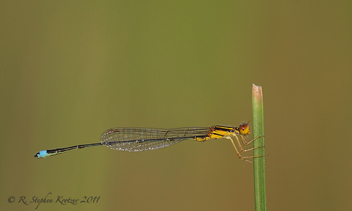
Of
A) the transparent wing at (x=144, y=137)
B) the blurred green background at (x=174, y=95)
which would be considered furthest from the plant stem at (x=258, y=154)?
the blurred green background at (x=174, y=95)

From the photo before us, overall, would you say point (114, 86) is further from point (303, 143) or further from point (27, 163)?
point (303, 143)

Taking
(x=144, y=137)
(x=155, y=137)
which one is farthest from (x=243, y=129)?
(x=144, y=137)

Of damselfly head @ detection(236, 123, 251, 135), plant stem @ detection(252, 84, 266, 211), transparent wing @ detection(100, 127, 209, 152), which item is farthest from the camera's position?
transparent wing @ detection(100, 127, 209, 152)

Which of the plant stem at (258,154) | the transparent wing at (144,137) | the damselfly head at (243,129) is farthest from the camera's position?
the transparent wing at (144,137)

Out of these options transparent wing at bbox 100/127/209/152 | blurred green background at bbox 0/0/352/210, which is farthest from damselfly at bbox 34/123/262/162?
blurred green background at bbox 0/0/352/210

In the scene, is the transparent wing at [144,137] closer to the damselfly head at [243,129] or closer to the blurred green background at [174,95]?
the blurred green background at [174,95]

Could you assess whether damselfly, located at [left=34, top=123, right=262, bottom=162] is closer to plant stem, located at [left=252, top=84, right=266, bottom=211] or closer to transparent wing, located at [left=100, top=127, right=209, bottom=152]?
transparent wing, located at [left=100, top=127, right=209, bottom=152]

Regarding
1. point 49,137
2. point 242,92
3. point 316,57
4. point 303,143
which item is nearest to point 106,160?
point 49,137

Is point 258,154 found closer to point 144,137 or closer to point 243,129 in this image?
point 243,129
